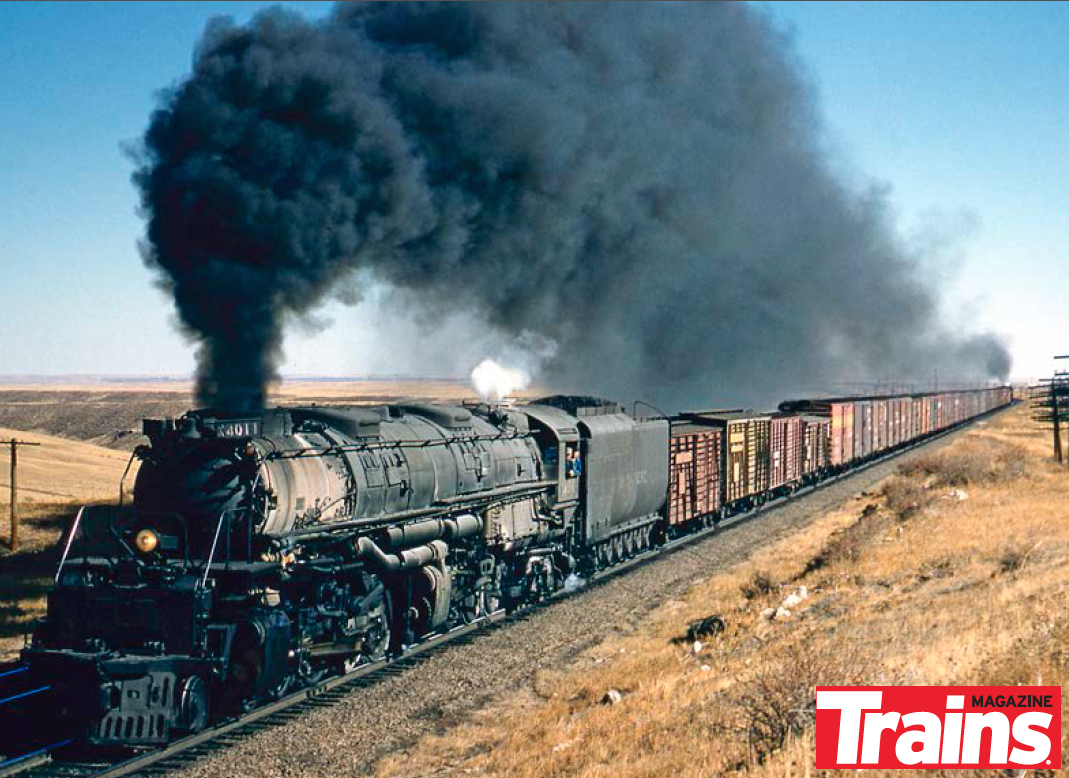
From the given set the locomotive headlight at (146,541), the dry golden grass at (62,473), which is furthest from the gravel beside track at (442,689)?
the dry golden grass at (62,473)

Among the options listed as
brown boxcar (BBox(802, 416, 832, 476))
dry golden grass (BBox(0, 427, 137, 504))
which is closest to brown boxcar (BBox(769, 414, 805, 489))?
brown boxcar (BBox(802, 416, 832, 476))

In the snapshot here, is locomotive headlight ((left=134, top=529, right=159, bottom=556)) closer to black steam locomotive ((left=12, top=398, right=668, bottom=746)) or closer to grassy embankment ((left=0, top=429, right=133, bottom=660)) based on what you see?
black steam locomotive ((left=12, top=398, right=668, bottom=746))

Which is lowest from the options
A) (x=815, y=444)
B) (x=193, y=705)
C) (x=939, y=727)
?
(x=193, y=705)

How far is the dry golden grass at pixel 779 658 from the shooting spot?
9969 mm

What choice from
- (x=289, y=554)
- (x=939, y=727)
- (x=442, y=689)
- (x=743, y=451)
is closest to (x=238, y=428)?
(x=289, y=554)

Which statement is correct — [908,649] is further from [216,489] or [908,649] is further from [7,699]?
[7,699]

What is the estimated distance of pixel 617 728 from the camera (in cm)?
1117

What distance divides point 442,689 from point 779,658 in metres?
4.65

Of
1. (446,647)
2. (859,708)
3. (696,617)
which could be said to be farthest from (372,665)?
(859,708)

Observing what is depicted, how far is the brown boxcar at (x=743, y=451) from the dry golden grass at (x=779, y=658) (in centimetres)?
656

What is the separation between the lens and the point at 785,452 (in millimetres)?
36250

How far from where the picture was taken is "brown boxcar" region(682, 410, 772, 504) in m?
30.5

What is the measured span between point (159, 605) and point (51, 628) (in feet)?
5.01

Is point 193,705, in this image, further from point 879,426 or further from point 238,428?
point 879,426
